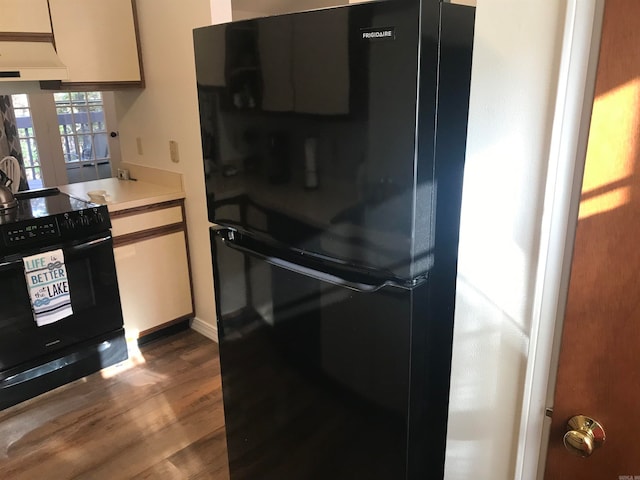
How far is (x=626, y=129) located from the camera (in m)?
0.81

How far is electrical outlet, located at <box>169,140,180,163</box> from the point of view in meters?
2.94

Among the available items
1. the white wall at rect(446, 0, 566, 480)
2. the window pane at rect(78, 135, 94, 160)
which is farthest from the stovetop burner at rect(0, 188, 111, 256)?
the window pane at rect(78, 135, 94, 160)

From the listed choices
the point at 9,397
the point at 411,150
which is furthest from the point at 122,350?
the point at 411,150

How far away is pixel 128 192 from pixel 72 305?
28.7 inches

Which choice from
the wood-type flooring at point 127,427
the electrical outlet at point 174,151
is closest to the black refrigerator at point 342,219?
the wood-type flooring at point 127,427

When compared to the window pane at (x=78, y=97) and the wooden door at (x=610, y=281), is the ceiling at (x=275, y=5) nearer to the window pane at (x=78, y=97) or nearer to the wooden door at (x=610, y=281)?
the window pane at (x=78, y=97)

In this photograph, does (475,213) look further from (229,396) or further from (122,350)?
(122,350)

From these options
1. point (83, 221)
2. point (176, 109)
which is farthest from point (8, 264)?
point (176, 109)

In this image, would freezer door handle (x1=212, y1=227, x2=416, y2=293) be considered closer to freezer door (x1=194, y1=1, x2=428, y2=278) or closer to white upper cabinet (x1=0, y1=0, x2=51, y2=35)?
freezer door (x1=194, y1=1, x2=428, y2=278)

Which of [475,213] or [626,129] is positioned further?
[475,213]

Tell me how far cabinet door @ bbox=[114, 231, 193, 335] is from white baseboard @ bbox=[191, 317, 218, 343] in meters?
0.10

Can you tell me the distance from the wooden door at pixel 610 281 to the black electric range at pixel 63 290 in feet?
7.64

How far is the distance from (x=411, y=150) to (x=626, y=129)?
369 millimetres

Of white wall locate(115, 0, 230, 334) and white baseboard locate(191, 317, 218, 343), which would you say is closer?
white wall locate(115, 0, 230, 334)
